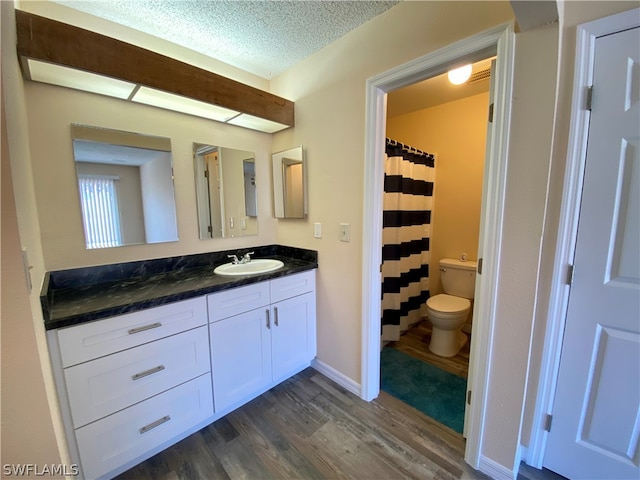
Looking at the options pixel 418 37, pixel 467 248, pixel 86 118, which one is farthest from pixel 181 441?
pixel 467 248

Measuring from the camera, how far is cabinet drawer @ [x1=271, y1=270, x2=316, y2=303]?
5.67 feet

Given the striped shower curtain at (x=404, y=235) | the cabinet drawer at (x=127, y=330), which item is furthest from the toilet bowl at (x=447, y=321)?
the cabinet drawer at (x=127, y=330)

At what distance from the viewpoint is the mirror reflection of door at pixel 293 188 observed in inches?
77.9

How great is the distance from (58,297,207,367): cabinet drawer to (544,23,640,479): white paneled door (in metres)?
1.81

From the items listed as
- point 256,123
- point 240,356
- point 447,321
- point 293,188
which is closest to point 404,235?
point 447,321

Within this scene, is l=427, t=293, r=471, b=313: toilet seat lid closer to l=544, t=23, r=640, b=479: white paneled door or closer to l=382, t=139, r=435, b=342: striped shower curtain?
l=382, t=139, r=435, b=342: striped shower curtain

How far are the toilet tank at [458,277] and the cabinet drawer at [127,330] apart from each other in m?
2.25

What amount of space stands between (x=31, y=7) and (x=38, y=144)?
2.16 feet

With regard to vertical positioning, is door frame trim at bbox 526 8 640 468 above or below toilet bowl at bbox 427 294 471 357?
above

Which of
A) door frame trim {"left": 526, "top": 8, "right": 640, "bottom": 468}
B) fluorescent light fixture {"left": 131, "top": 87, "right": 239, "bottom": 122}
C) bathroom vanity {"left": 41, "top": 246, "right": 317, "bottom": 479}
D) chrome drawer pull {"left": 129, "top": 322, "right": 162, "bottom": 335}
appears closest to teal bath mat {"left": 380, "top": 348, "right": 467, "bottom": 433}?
door frame trim {"left": 526, "top": 8, "right": 640, "bottom": 468}

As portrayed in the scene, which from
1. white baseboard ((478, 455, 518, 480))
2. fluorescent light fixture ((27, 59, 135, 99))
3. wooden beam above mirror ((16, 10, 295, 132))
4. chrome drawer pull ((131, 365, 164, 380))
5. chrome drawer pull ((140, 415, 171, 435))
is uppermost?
wooden beam above mirror ((16, 10, 295, 132))

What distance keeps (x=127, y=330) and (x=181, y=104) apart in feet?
4.41

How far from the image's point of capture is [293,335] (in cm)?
188

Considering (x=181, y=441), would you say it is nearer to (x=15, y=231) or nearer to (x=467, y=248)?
(x=15, y=231)
